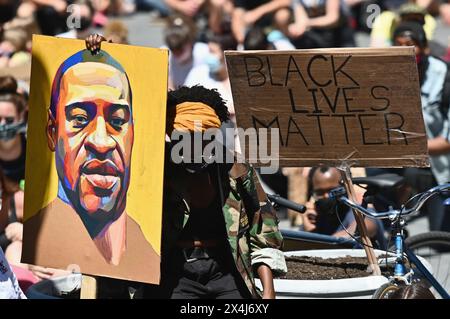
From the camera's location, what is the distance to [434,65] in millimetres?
8445

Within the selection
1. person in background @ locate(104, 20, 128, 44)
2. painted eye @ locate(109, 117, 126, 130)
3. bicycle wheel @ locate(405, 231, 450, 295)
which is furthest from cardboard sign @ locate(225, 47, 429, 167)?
person in background @ locate(104, 20, 128, 44)

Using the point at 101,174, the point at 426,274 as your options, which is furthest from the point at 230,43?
the point at 101,174

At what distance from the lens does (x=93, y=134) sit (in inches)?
196

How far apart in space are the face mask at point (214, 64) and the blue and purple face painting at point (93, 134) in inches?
215

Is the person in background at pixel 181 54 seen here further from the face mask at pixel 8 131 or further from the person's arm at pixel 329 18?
the face mask at pixel 8 131

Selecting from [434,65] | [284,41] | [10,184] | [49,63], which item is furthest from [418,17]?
[49,63]

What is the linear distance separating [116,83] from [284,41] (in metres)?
6.42

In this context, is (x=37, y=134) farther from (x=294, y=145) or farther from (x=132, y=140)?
(x=294, y=145)

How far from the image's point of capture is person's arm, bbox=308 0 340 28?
12.3m

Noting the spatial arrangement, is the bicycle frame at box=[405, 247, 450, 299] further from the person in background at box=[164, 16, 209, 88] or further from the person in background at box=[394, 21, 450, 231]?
the person in background at box=[164, 16, 209, 88]

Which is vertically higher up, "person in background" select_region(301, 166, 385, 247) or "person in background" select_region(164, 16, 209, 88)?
"person in background" select_region(164, 16, 209, 88)

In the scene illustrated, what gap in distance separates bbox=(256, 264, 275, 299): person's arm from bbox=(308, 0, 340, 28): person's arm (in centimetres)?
762

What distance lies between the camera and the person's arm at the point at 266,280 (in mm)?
4887

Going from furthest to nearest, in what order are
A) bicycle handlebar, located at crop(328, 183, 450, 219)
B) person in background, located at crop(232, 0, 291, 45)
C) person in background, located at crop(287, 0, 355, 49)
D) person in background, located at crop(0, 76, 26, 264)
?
person in background, located at crop(232, 0, 291, 45) < person in background, located at crop(287, 0, 355, 49) < person in background, located at crop(0, 76, 26, 264) < bicycle handlebar, located at crop(328, 183, 450, 219)
